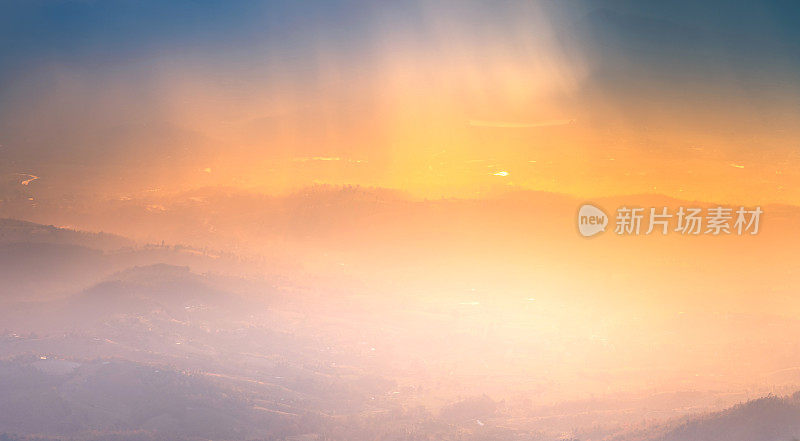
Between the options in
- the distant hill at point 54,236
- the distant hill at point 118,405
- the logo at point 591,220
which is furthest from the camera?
the distant hill at point 54,236

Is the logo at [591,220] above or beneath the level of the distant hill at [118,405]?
above

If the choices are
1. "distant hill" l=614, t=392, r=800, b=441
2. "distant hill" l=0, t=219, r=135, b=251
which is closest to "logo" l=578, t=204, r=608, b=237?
"distant hill" l=614, t=392, r=800, b=441

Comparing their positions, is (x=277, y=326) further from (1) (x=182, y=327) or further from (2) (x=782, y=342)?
(2) (x=782, y=342)

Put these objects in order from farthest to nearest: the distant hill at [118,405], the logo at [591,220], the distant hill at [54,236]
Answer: the distant hill at [54,236] → the logo at [591,220] → the distant hill at [118,405]

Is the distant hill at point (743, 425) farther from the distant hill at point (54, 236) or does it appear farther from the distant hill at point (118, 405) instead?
the distant hill at point (54, 236)

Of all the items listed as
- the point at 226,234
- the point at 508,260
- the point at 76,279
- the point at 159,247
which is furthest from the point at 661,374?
the point at 76,279

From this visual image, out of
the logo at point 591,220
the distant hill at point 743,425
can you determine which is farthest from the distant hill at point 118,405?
the distant hill at point 743,425

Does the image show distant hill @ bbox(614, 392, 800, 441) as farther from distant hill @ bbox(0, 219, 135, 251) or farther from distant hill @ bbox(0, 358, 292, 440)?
distant hill @ bbox(0, 219, 135, 251)

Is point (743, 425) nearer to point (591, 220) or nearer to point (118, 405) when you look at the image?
point (591, 220)

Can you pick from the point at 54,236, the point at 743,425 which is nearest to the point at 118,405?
the point at 54,236
